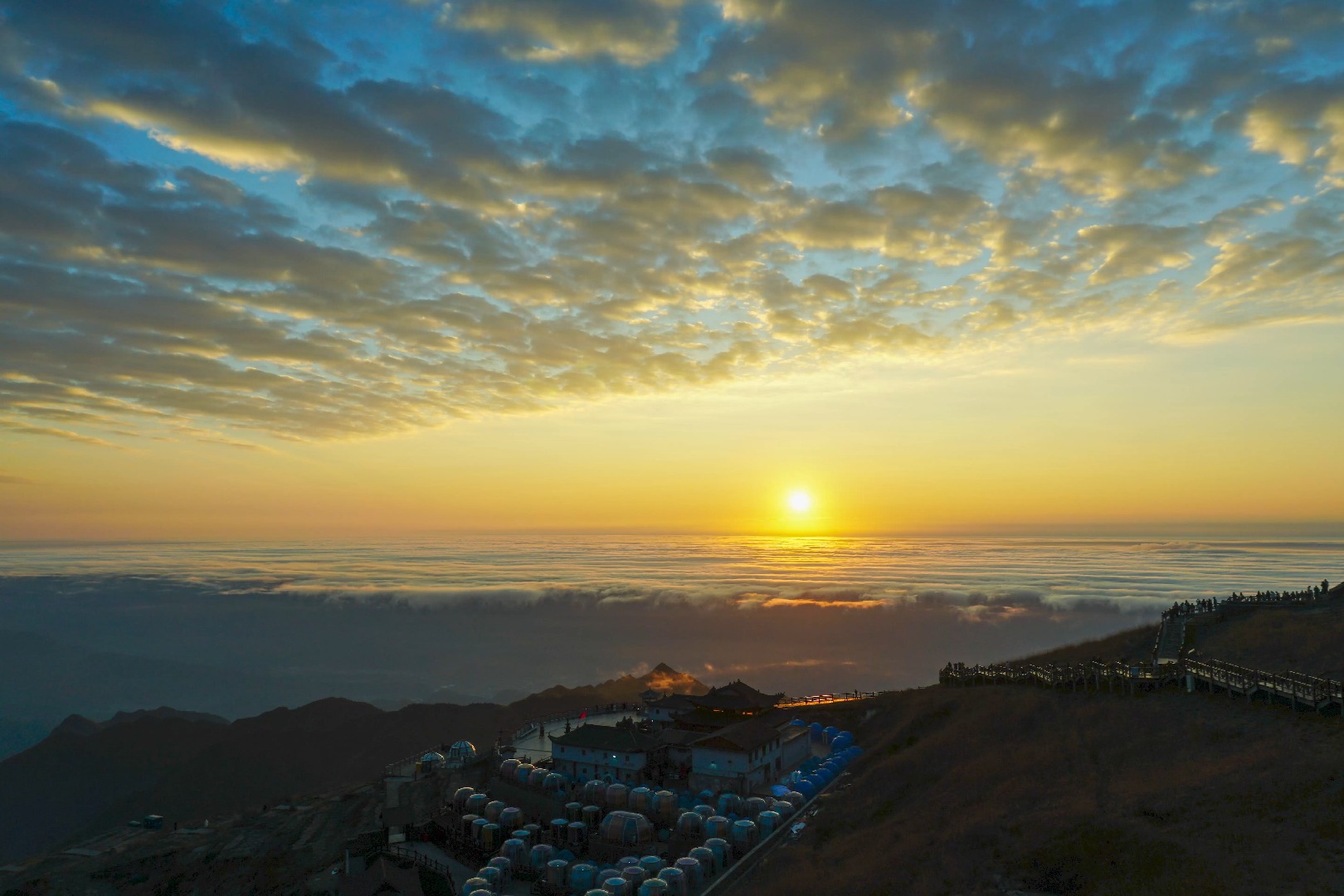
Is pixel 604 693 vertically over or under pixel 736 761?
under

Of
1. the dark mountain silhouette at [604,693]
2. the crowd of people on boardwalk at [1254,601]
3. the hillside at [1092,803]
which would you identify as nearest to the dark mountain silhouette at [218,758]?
the dark mountain silhouette at [604,693]

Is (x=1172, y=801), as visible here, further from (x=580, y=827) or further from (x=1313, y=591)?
(x=1313, y=591)

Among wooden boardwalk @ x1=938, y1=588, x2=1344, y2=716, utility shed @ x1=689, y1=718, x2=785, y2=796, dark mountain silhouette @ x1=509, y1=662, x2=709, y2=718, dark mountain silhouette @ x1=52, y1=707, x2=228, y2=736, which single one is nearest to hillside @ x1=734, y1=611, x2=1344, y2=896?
wooden boardwalk @ x1=938, y1=588, x2=1344, y2=716

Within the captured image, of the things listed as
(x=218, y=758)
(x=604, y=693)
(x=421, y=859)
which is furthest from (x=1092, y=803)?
(x=218, y=758)

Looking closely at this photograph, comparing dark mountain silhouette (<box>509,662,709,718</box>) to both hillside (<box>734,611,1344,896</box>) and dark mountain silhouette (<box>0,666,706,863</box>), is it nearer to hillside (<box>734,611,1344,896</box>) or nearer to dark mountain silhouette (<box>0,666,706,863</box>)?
dark mountain silhouette (<box>0,666,706,863</box>)

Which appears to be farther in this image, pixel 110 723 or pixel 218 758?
pixel 110 723

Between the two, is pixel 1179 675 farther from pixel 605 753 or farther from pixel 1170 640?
pixel 605 753

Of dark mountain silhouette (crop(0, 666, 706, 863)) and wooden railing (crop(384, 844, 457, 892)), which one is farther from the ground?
wooden railing (crop(384, 844, 457, 892))
